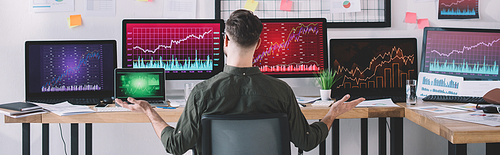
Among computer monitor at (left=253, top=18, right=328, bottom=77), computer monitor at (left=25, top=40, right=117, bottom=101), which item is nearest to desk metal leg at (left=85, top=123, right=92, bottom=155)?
computer monitor at (left=25, top=40, right=117, bottom=101)

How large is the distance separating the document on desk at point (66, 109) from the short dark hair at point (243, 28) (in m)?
0.96

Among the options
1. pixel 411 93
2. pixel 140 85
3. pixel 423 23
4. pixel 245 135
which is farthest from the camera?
pixel 423 23

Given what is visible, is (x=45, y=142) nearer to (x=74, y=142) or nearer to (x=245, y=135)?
(x=74, y=142)

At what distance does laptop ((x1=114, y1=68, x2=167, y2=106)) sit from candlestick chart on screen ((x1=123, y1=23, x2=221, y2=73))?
0.23ft

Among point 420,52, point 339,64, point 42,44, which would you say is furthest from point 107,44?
point 420,52

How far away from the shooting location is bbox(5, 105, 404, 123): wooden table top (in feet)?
4.80

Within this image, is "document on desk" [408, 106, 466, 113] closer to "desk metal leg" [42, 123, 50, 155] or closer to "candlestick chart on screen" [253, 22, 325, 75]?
"candlestick chart on screen" [253, 22, 325, 75]

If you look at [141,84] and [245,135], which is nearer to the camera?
[245,135]

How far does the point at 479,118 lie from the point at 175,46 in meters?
1.55

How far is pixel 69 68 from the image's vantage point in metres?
1.88

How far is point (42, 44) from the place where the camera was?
1869 millimetres

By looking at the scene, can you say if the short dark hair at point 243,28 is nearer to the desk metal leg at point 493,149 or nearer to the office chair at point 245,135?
the office chair at point 245,135

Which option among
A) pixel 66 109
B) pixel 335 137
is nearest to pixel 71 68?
pixel 66 109

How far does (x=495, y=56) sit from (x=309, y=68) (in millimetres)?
1192
